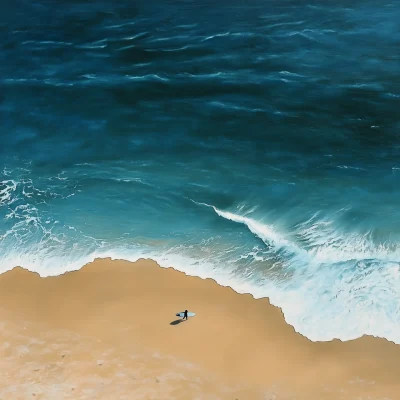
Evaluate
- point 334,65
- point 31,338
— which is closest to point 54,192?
point 31,338

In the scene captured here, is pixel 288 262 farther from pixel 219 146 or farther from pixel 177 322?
pixel 219 146

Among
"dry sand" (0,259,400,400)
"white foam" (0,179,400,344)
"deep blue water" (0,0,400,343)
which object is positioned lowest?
"dry sand" (0,259,400,400)

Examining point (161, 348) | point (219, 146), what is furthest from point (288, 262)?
point (219, 146)

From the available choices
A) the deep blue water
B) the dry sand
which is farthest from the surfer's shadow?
the deep blue water

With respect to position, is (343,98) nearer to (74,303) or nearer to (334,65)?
(334,65)

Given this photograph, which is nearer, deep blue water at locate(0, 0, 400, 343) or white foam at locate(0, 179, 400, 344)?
white foam at locate(0, 179, 400, 344)

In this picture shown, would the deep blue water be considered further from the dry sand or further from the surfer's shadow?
the surfer's shadow

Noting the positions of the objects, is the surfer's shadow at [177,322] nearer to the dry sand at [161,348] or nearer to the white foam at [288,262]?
the dry sand at [161,348]
